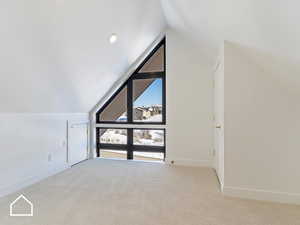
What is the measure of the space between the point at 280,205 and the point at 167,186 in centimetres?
136

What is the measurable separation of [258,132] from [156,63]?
8.44 ft

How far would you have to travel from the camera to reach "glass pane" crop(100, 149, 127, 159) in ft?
15.0

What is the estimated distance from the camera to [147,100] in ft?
14.5

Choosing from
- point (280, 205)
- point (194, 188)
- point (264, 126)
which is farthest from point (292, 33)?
point (194, 188)

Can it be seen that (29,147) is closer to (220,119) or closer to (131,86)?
(131,86)

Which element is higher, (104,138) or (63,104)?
(63,104)

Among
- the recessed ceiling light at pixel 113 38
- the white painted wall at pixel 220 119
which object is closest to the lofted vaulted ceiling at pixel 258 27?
the white painted wall at pixel 220 119

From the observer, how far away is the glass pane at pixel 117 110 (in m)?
4.57

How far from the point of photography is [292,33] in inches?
66.4

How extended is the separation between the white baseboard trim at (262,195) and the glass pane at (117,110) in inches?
106

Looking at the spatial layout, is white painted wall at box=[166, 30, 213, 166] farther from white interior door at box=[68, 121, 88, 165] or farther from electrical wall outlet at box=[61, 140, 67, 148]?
electrical wall outlet at box=[61, 140, 67, 148]

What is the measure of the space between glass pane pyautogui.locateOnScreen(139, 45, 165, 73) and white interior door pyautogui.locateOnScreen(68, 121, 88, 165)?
5.85 ft

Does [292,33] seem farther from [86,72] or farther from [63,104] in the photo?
[63,104]

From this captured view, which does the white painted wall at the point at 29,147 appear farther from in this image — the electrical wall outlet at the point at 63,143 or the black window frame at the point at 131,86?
the black window frame at the point at 131,86
